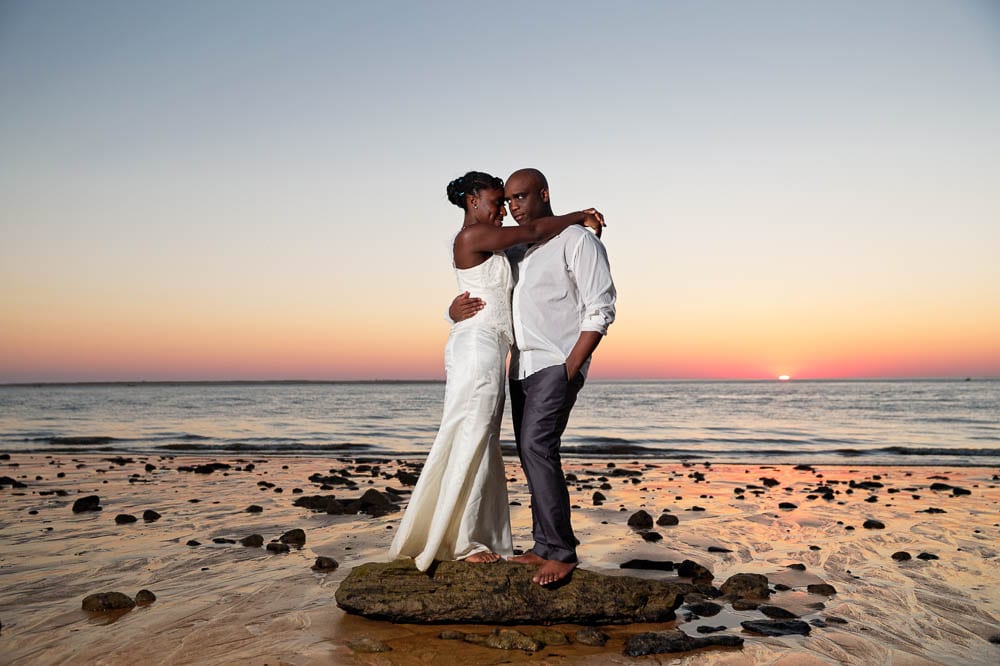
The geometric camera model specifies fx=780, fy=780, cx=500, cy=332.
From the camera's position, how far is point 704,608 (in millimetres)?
5699

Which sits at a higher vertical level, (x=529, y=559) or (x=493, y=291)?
(x=493, y=291)

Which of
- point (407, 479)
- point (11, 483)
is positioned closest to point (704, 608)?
point (407, 479)

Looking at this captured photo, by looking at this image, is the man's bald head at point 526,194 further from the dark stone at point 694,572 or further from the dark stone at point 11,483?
the dark stone at point 11,483

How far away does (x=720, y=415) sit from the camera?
134 feet

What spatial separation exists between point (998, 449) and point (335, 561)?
882 inches

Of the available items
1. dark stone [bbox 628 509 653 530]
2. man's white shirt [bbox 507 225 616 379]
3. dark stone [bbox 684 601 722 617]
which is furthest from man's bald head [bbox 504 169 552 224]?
dark stone [bbox 628 509 653 530]

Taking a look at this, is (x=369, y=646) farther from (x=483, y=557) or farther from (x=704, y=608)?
(x=704, y=608)

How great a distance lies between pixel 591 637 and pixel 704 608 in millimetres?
1170

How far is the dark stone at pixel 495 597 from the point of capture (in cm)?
531

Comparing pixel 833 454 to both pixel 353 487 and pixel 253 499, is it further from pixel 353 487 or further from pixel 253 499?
pixel 253 499

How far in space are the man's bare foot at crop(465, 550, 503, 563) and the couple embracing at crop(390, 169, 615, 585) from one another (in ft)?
0.03

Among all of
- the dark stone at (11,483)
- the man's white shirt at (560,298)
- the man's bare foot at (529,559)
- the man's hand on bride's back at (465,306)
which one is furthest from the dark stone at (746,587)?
the dark stone at (11,483)

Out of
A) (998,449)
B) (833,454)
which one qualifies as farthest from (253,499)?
(998,449)

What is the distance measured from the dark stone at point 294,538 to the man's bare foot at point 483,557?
3.00 m
